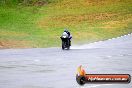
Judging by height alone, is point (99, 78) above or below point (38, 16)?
above

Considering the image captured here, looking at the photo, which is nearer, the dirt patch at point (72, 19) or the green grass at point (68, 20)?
the green grass at point (68, 20)

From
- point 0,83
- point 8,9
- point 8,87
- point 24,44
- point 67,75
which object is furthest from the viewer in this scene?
point 8,9

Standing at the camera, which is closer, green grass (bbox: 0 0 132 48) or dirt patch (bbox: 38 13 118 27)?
green grass (bbox: 0 0 132 48)

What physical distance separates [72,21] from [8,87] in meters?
51.8

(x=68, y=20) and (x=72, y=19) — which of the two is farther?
(x=72, y=19)

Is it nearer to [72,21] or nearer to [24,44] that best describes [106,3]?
[72,21]

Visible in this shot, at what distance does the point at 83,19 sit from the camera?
64.5 m

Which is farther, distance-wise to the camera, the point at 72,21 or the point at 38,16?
the point at 38,16

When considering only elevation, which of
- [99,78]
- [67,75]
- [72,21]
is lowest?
[72,21]

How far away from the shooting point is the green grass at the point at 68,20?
47000mm

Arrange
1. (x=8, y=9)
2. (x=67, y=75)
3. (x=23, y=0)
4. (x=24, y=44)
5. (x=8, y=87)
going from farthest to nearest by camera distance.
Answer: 1. (x=23, y=0)
2. (x=8, y=9)
3. (x=24, y=44)
4. (x=67, y=75)
5. (x=8, y=87)

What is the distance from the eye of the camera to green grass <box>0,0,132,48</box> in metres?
47.0

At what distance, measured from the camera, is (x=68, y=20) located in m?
63.8

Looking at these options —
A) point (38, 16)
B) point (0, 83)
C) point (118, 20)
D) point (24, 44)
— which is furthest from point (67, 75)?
point (38, 16)
